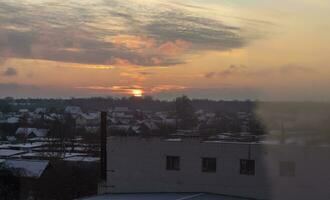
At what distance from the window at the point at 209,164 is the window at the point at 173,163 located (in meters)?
1.42

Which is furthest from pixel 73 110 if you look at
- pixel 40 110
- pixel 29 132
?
pixel 29 132

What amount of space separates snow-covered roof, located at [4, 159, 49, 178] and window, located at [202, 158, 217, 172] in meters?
14.7

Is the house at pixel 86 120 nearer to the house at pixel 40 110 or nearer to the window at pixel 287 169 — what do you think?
the house at pixel 40 110

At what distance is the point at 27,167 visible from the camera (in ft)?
132

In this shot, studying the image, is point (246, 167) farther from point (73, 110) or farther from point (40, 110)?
point (40, 110)

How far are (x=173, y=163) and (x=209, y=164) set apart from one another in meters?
2.00

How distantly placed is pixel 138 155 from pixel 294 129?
27.0ft

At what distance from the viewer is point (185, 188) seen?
27.5 metres

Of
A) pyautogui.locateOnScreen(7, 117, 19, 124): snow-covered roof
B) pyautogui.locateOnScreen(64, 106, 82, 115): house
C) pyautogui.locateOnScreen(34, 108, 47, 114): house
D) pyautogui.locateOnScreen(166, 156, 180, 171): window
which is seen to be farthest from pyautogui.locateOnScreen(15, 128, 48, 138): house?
pyautogui.locateOnScreen(166, 156, 180, 171): window

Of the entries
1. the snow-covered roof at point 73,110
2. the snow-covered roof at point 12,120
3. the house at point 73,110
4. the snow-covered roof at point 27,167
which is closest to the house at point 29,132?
the snow-covered roof at point 12,120

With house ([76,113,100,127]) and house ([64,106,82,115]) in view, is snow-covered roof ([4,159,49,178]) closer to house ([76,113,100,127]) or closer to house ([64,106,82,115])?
house ([64,106,82,115])

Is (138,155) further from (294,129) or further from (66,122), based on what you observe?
(66,122)

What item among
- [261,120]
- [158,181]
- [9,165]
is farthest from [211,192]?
[9,165]

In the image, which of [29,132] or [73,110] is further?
[29,132]
